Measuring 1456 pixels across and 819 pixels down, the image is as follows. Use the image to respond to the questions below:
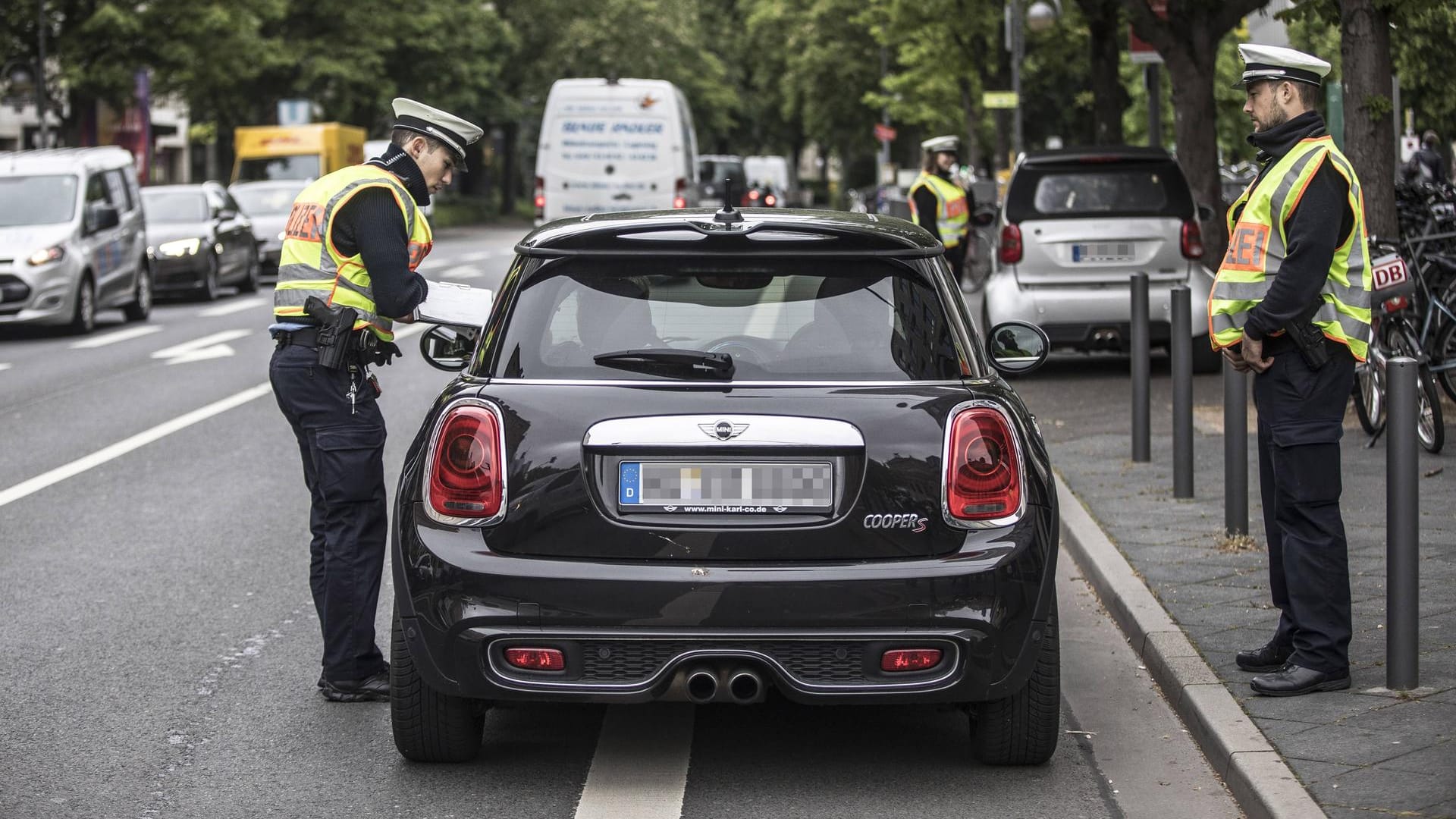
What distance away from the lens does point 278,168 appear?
39.8 m


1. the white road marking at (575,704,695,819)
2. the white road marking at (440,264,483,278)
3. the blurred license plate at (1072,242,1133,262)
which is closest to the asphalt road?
the white road marking at (575,704,695,819)

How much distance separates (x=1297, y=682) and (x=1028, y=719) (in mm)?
909

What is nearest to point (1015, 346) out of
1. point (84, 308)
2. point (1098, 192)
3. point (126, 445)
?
point (126, 445)

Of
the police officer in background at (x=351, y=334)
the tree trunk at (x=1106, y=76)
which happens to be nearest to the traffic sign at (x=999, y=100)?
the tree trunk at (x=1106, y=76)

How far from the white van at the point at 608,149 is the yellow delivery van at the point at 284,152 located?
42.3 ft

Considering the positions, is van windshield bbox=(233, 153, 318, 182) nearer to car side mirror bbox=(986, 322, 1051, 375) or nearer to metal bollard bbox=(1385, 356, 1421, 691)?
car side mirror bbox=(986, 322, 1051, 375)

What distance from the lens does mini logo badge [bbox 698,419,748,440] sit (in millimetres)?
4809

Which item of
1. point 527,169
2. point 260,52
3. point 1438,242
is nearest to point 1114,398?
point 1438,242

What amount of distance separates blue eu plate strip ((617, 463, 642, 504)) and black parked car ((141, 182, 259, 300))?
889 inches

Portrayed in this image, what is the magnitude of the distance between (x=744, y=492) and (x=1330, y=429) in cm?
190

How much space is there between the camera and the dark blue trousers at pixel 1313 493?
567 cm

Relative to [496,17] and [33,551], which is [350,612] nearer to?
[33,551]

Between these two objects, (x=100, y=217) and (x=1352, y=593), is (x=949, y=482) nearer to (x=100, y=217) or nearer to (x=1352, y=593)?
(x=1352, y=593)

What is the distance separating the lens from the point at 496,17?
2645 inches
